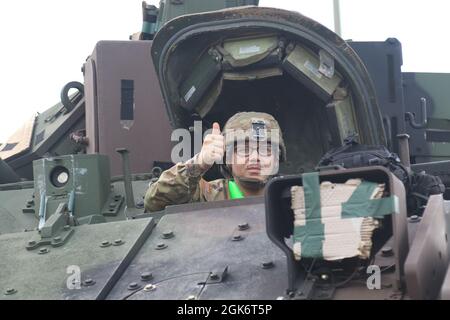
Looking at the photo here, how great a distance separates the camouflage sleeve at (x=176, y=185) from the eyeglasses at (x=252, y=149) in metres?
0.30

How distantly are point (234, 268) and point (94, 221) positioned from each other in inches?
41.9

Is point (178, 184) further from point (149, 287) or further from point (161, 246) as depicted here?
point (149, 287)

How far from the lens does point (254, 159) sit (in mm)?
3525

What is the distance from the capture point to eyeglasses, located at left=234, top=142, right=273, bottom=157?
352 cm

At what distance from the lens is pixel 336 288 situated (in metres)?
2.07

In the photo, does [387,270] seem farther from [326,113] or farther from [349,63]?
[326,113]

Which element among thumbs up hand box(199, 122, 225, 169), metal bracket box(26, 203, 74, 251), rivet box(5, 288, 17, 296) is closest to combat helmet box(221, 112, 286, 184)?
thumbs up hand box(199, 122, 225, 169)

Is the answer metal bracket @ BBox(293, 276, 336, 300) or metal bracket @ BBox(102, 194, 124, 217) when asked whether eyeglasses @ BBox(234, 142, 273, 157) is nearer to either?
metal bracket @ BBox(102, 194, 124, 217)

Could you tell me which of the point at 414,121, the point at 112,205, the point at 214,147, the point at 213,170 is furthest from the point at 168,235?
the point at 414,121

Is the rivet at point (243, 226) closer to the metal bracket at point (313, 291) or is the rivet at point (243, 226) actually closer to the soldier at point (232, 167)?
the soldier at point (232, 167)

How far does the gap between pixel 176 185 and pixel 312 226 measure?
133 centimetres

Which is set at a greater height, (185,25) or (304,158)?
(185,25)

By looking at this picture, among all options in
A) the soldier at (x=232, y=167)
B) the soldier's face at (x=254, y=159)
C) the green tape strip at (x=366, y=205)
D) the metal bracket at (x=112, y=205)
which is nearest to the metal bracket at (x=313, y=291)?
the green tape strip at (x=366, y=205)
